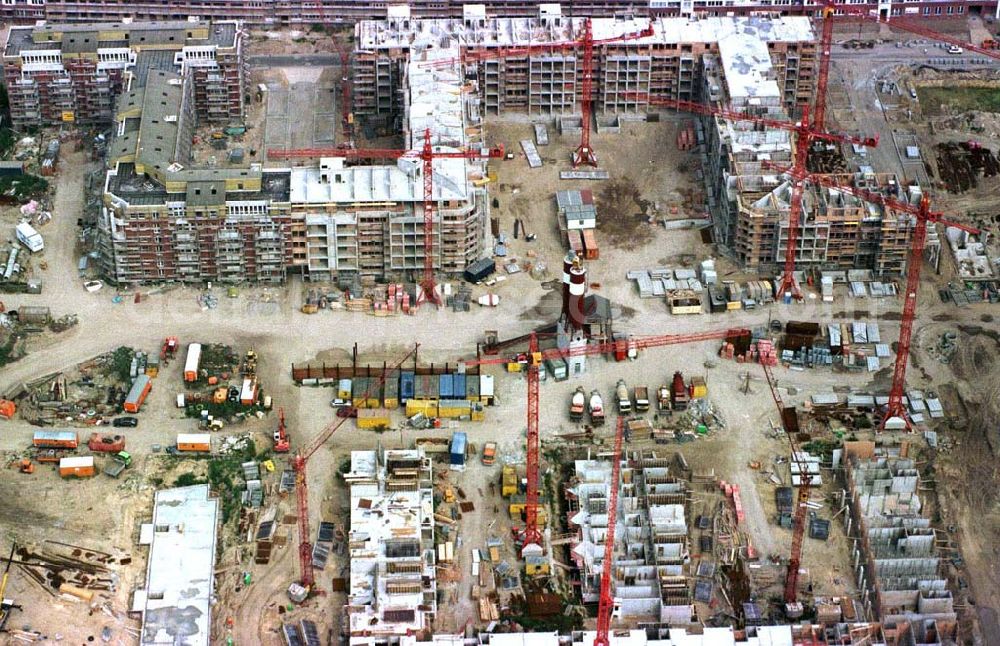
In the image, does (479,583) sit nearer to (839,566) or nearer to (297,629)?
(297,629)

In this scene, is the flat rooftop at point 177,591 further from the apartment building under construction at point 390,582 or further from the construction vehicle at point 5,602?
the apartment building under construction at point 390,582

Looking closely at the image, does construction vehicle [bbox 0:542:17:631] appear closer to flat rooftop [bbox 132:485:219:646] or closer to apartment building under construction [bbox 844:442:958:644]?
flat rooftop [bbox 132:485:219:646]

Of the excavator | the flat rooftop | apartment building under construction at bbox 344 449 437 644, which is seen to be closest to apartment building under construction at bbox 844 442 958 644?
apartment building under construction at bbox 344 449 437 644

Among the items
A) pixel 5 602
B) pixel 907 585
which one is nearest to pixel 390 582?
pixel 5 602

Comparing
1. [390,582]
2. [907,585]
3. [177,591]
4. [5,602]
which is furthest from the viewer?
[177,591]

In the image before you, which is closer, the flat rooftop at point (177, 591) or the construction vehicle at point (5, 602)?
the flat rooftop at point (177, 591)

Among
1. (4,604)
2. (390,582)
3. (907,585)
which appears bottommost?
(907,585)

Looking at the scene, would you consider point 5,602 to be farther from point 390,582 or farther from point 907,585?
point 907,585

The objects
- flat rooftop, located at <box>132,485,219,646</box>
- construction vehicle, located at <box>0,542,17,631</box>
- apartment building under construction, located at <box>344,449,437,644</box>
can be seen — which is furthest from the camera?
construction vehicle, located at <box>0,542,17,631</box>

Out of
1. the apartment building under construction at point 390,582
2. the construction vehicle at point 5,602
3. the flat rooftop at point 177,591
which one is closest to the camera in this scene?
the apartment building under construction at point 390,582

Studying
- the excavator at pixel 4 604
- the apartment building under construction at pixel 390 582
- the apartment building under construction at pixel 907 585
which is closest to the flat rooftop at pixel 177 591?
the excavator at pixel 4 604

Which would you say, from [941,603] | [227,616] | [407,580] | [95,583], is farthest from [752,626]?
[95,583]
